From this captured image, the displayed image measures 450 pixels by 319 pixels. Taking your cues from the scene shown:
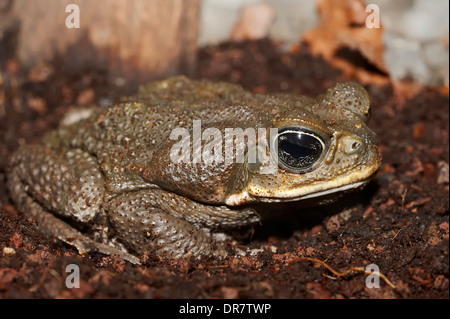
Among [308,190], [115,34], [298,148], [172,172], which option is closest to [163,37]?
[115,34]

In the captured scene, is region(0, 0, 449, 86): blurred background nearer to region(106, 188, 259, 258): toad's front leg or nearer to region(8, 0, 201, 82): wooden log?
region(8, 0, 201, 82): wooden log

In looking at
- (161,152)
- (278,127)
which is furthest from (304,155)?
(161,152)

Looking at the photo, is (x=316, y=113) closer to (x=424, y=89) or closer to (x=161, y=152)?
(x=161, y=152)

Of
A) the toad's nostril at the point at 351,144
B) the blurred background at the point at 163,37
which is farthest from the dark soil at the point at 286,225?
the toad's nostril at the point at 351,144

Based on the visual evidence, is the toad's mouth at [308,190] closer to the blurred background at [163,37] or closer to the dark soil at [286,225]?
the dark soil at [286,225]
